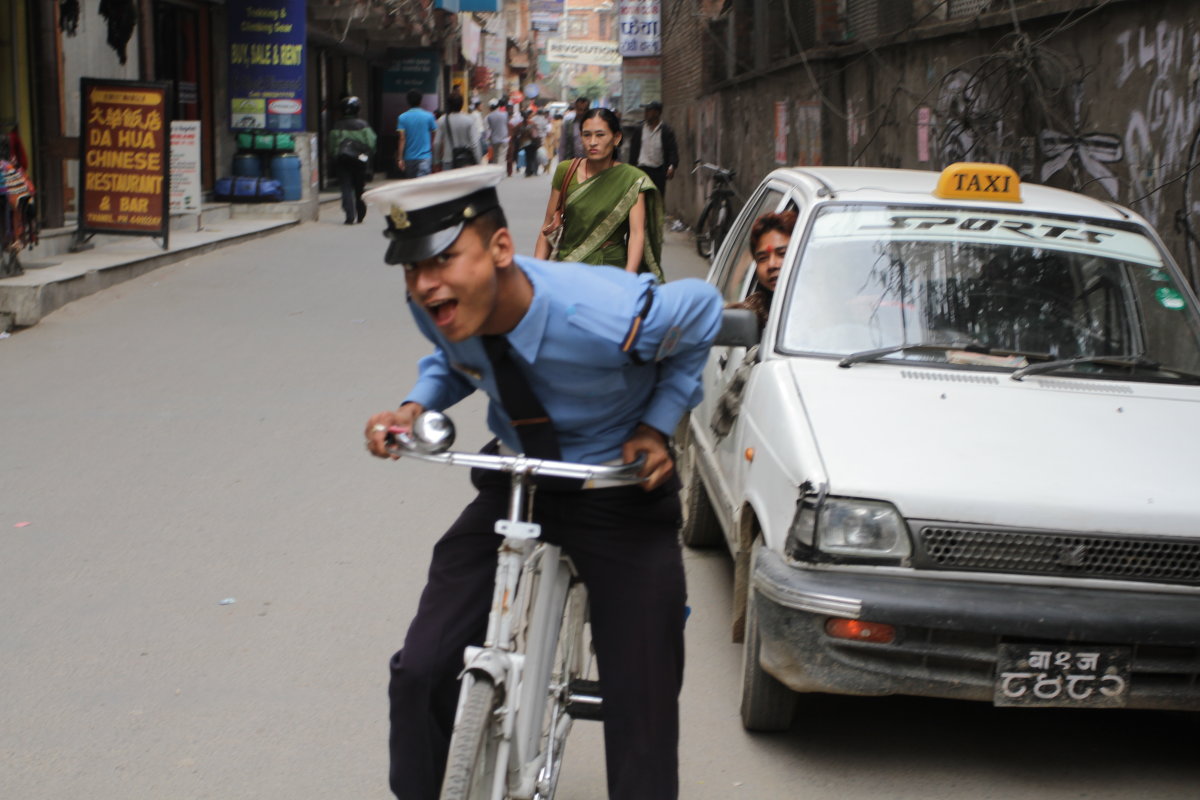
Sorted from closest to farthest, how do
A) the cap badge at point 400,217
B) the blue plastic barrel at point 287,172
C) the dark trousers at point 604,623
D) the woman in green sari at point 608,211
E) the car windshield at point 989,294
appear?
the cap badge at point 400,217, the dark trousers at point 604,623, the car windshield at point 989,294, the woman in green sari at point 608,211, the blue plastic barrel at point 287,172

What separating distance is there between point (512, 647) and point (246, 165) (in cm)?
1940

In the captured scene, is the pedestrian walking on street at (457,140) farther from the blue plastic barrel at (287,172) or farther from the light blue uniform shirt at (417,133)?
the blue plastic barrel at (287,172)

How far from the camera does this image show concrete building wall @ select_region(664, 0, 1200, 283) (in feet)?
24.8

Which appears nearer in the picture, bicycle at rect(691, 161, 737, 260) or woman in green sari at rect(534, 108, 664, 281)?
woman in green sari at rect(534, 108, 664, 281)

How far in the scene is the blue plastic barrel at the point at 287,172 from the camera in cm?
2159

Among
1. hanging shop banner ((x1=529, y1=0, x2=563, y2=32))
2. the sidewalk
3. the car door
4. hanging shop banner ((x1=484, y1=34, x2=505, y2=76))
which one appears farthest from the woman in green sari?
hanging shop banner ((x1=529, y1=0, x2=563, y2=32))

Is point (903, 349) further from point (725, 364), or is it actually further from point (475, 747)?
Result: point (475, 747)

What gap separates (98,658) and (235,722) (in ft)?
2.55

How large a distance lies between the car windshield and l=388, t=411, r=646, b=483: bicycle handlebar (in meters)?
2.02

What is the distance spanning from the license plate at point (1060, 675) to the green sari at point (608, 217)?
12.3 feet

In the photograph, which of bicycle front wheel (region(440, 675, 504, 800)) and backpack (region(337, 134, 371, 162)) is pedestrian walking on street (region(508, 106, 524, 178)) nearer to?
backpack (region(337, 134, 371, 162))

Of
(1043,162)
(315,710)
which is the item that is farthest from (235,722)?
(1043,162)

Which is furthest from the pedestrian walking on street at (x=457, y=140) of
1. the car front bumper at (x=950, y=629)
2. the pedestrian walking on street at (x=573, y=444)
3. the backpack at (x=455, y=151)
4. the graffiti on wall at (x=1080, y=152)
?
the pedestrian walking on street at (x=573, y=444)

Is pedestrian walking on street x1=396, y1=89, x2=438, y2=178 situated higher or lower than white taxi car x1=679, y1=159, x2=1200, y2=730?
higher
